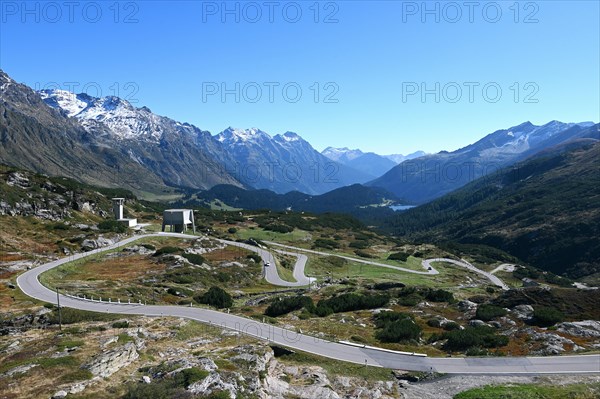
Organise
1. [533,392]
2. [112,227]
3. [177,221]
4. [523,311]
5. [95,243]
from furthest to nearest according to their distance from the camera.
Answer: [177,221] → [112,227] → [95,243] → [523,311] → [533,392]

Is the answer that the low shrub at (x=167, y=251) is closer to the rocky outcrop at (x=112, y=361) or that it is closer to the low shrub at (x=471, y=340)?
the rocky outcrop at (x=112, y=361)

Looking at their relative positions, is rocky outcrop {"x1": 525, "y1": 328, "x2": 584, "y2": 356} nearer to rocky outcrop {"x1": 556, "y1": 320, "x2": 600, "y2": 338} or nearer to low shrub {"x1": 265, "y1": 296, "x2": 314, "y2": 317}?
rocky outcrop {"x1": 556, "y1": 320, "x2": 600, "y2": 338}

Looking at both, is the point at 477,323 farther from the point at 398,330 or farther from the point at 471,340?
the point at 398,330

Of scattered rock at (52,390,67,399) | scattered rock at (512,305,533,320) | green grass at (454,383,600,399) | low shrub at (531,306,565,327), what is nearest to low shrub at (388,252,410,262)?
scattered rock at (512,305,533,320)

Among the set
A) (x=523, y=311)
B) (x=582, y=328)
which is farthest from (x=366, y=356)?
(x=523, y=311)

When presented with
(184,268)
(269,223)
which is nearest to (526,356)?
Result: (184,268)

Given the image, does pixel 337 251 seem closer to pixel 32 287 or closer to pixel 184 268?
pixel 184 268
